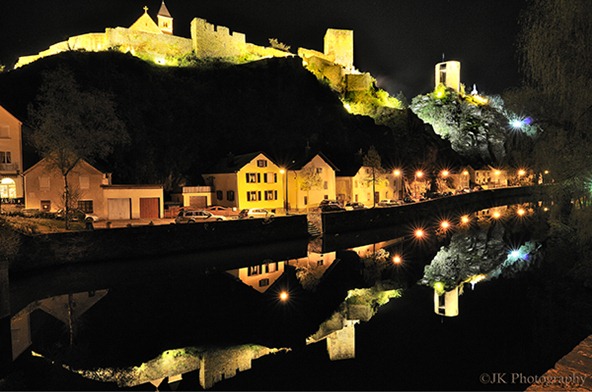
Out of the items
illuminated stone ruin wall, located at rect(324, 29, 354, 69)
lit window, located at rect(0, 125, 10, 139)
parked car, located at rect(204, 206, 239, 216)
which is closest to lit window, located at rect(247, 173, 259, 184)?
parked car, located at rect(204, 206, 239, 216)

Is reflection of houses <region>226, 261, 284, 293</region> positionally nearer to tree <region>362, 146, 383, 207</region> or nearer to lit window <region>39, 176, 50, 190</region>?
lit window <region>39, 176, 50, 190</region>

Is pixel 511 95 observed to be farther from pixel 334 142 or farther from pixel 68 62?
pixel 68 62

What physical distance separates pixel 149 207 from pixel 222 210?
811 cm

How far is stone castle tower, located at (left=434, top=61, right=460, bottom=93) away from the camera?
104 m

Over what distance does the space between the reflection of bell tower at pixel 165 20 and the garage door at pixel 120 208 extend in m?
45.4

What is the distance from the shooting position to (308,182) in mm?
46188

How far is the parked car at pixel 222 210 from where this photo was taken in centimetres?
4067

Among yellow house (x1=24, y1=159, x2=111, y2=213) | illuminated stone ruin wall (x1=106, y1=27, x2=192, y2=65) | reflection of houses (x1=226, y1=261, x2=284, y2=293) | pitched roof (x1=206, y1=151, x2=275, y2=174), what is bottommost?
reflection of houses (x1=226, y1=261, x2=284, y2=293)

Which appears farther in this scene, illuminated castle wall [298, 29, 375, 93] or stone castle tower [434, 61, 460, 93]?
stone castle tower [434, 61, 460, 93]

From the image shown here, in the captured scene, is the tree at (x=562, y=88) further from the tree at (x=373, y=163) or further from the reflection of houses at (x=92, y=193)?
the tree at (x=373, y=163)

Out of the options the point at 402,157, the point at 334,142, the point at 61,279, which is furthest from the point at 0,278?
the point at 402,157

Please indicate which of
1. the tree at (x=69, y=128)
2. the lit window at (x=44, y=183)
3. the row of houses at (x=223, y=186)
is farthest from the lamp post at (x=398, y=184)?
the lit window at (x=44, y=183)

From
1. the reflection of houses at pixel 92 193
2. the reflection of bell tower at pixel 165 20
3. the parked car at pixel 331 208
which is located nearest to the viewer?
the reflection of houses at pixel 92 193

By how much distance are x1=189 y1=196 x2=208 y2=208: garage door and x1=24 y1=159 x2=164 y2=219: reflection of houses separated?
7209mm
